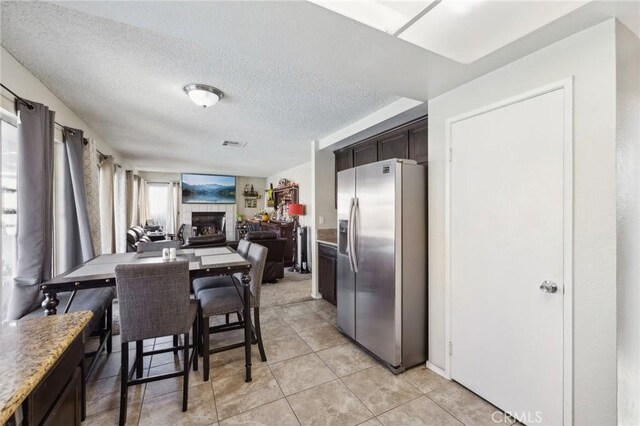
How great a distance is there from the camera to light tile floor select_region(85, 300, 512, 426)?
1.79 m

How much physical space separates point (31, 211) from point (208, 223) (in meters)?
6.93

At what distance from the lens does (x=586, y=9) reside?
4.25 ft

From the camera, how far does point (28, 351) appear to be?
0.80 m

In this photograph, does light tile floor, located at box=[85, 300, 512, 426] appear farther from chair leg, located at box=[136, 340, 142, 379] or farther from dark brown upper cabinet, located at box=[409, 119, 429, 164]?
dark brown upper cabinet, located at box=[409, 119, 429, 164]

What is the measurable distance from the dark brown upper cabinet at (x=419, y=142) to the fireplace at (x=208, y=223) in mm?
7420

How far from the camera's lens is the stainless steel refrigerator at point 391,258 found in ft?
7.53

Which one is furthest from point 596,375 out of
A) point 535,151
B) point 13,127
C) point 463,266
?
point 13,127

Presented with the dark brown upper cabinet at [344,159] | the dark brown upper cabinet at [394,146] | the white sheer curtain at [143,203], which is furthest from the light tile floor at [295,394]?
the white sheer curtain at [143,203]

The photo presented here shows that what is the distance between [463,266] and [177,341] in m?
2.78

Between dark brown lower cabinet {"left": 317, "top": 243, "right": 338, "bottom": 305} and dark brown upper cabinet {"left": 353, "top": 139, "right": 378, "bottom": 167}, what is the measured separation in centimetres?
134

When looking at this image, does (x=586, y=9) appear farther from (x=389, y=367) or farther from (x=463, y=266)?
(x=389, y=367)

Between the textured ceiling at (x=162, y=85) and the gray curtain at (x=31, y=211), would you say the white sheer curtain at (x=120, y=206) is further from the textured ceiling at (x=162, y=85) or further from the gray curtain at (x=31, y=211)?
the gray curtain at (x=31, y=211)

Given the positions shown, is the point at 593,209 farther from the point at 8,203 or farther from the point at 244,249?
the point at 8,203

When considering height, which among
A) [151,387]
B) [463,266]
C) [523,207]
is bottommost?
[151,387]
